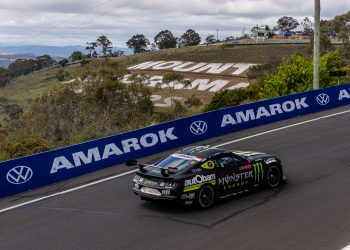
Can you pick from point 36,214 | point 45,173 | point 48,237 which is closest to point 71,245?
point 48,237

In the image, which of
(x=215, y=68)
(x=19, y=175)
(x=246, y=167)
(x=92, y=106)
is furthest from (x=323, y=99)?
(x=215, y=68)

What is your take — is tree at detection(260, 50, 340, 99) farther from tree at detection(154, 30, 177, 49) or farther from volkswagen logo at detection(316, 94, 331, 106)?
tree at detection(154, 30, 177, 49)

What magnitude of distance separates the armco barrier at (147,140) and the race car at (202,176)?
4495mm

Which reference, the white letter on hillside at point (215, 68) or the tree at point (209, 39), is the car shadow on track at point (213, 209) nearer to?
the white letter on hillside at point (215, 68)

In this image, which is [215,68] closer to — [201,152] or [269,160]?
[269,160]

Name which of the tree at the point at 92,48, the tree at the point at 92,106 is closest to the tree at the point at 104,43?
the tree at the point at 92,48

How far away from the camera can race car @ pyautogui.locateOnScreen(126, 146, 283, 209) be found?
38.0 feet

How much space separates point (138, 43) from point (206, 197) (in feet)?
447

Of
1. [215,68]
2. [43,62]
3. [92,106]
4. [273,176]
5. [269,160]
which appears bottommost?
[92,106]

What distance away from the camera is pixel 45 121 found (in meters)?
46.1

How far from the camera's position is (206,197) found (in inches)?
468

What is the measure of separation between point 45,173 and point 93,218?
14.7 ft

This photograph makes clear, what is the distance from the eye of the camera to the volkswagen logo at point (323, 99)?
26.7 m

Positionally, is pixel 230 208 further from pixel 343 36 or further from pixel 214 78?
pixel 214 78
